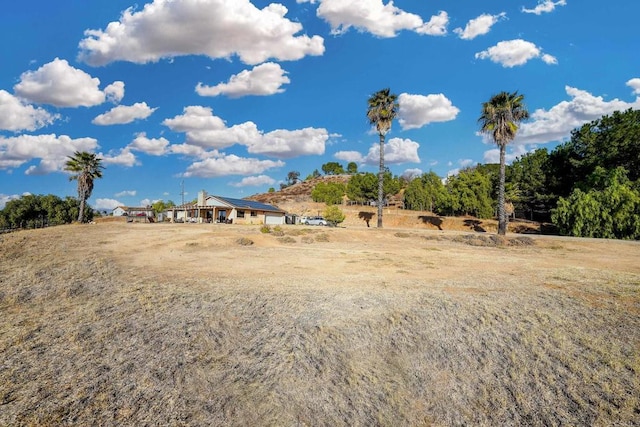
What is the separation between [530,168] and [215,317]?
74.6 metres

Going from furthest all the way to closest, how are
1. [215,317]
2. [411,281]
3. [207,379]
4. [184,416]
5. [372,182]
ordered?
1. [372,182]
2. [411,281]
3. [215,317]
4. [207,379]
5. [184,416]

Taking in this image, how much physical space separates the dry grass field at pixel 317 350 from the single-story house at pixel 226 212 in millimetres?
40445

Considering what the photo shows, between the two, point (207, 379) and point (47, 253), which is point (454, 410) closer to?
point (207, 379)

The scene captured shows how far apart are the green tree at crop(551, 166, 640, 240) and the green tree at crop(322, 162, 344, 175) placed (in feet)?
475

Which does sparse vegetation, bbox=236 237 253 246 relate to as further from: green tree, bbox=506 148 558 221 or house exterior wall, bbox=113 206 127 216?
house exterior wall, bbox=113 206 127 216

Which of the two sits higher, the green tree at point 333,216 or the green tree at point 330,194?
the green tree at point 330,194

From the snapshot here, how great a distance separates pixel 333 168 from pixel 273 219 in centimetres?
12542

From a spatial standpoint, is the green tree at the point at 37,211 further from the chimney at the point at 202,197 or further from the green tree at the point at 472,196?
the green tree at the point at 472,196

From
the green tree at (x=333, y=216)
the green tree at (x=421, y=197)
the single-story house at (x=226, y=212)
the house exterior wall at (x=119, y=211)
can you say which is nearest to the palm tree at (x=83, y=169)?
the single-story house at (x=226, y=212)

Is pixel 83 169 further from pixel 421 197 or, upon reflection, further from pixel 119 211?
pixel 421 197

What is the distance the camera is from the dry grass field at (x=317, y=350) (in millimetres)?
5207

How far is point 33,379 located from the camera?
217 inches

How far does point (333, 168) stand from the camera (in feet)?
591

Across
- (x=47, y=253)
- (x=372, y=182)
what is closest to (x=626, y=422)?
(x=47, y=253)
